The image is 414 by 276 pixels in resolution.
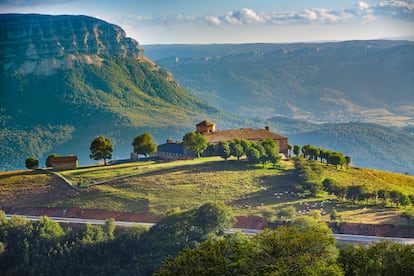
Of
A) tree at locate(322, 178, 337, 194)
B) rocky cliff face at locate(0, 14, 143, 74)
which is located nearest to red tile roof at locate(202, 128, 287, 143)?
tree at locate(322, 178, 337, 194)

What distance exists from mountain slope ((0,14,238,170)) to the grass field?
7427cm

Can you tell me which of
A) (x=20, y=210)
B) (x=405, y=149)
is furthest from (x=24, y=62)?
(x=20, y=210)

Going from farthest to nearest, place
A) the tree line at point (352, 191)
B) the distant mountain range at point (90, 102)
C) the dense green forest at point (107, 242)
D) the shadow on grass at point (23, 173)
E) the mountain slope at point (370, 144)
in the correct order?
1. the mountain slope at point (370, 144)
2. the distant mountain range at point (90, 102)
3. the shadow on grass at point (23, 173)
4. the tree line at point (352, 191)
5. the dense green forest at point (107, 242)

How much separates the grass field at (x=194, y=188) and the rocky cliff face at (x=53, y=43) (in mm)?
102417

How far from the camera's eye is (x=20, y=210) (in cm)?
6012

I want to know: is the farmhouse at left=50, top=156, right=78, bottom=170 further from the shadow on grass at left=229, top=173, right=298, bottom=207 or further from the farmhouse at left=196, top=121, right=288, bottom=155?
the shadow on grass at left=229, top=173, right=298, bottom=207

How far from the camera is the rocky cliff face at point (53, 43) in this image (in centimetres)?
16438

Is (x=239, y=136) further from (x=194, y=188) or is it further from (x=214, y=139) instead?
(x=194, y=188)

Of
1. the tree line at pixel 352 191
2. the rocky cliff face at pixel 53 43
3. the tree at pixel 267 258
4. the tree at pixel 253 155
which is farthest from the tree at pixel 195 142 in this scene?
the rocky cliff face at pixel 53 43

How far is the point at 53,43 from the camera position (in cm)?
17125

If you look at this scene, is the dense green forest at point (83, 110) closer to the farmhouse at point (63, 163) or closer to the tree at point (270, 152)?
the farmhouse at point (63, 163)

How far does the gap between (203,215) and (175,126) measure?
3936 inches

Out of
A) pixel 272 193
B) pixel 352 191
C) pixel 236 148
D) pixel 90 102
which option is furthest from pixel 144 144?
pixel 90 102

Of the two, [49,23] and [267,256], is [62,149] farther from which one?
[267,256]
